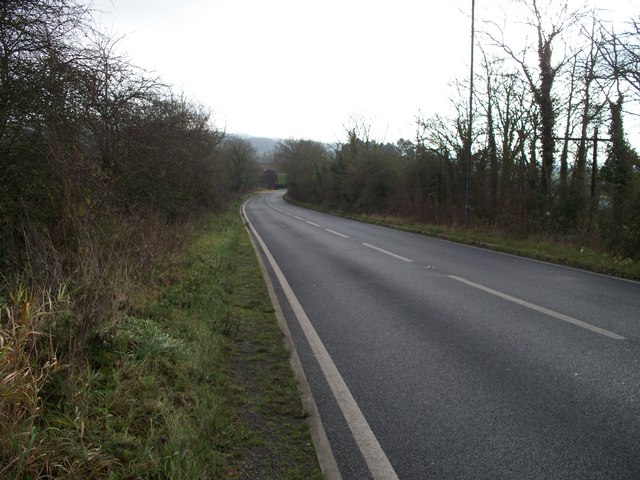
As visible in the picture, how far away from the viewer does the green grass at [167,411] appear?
2.86 metres

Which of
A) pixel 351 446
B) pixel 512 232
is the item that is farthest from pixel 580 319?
pixel 512 232

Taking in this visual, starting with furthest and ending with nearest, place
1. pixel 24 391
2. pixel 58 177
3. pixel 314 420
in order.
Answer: pixel 58 177
pixel 314 420
pixel 24 391

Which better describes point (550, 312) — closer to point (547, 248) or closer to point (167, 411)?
point (167, 411)

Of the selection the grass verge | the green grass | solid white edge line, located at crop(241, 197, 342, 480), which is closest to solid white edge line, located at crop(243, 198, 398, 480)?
solid white edge line, located at crop(241, 197, 342, 480)

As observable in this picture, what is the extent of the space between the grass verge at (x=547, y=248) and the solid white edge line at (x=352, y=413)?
790 cm

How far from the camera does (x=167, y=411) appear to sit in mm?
3566

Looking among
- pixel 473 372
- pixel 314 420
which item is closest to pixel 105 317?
pixel 314 420

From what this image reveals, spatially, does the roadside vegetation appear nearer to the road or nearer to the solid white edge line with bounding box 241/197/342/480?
the solid white edge line with bounding box 241/197/342/480

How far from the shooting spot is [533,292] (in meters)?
8.51

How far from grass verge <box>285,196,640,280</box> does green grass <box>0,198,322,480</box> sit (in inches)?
343

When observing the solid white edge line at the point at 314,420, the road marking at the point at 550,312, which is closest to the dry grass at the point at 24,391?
the solid white edge line at the point at 314,420

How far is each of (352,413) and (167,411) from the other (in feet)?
5.00

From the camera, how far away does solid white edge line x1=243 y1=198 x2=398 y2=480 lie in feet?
10.7

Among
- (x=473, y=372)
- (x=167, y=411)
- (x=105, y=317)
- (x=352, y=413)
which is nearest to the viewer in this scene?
(x=167, y=411)
